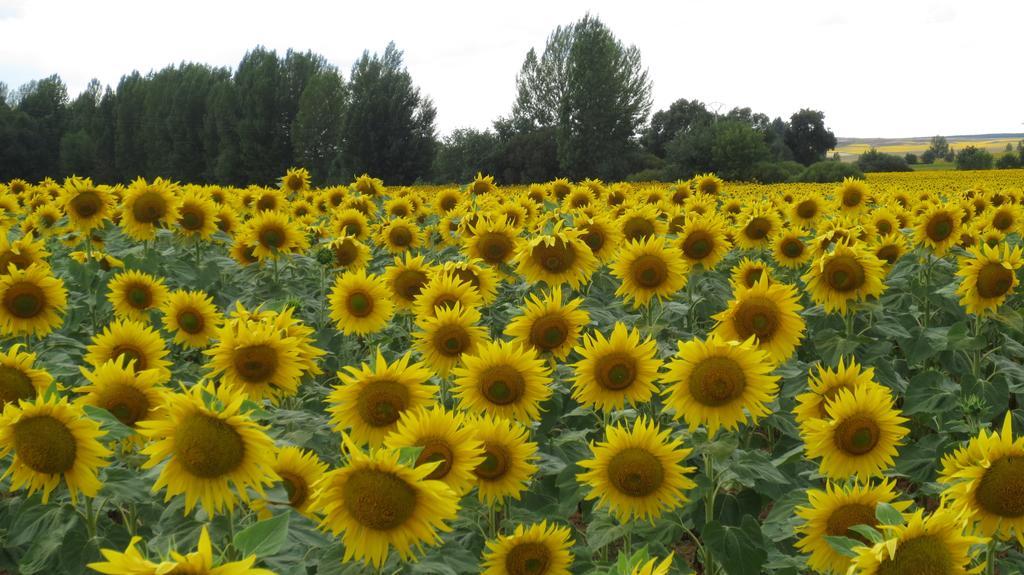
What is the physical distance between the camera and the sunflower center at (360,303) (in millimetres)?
4289

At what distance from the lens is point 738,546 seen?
109 inches

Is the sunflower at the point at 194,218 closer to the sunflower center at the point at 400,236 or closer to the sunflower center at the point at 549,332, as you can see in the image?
the sunflower center at the point at 400,236

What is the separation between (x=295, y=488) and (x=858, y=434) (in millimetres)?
1722

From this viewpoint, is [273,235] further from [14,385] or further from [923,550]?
[923,550]

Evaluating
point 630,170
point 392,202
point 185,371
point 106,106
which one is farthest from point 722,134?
point 106,106

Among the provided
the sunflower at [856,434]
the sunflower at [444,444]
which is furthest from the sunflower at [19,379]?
the sunflower at [856,434]

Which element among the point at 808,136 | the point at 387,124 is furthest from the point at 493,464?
the point at 808,136

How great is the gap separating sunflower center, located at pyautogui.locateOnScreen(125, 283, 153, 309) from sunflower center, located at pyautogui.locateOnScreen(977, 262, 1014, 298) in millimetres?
4275

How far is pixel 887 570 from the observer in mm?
1739

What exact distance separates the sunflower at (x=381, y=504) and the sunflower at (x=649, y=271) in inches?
91.1

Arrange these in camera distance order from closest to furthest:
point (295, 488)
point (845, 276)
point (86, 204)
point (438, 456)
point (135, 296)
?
point (438, 456)
point (295, 488)
point (845, 276)
point (135, 296)
point (86, 204)

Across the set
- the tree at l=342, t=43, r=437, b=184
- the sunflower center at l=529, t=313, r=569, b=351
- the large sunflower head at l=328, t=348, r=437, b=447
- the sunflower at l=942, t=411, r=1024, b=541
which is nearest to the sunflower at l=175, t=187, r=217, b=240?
the sunflower center at l=529, t=313, r=569, b=351

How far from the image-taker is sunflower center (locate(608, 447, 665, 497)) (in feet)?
8.37

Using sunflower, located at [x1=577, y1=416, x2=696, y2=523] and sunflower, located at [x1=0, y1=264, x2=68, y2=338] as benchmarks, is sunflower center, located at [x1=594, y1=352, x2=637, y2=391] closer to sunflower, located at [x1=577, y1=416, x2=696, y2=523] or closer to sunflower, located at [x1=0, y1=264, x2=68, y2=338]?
sunflower, located at [x1=577, y1=416, x2=696, y2=523]
